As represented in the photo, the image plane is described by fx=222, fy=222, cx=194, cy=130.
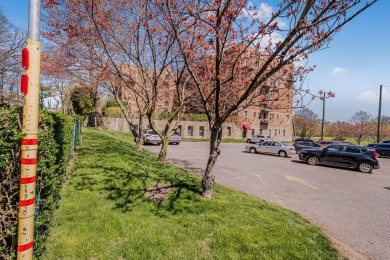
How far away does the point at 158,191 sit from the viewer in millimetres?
6980

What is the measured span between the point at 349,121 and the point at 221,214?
60.1 metres

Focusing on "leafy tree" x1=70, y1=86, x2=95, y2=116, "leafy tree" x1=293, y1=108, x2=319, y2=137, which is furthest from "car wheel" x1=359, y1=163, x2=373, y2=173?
"leafy tree" x1=293, y1=108, x2=319, y2=137

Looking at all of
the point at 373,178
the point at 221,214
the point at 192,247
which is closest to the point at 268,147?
the point at 373,178

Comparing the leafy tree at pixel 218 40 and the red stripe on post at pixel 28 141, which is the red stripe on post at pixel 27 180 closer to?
the red stripe on post at pixel 28 141

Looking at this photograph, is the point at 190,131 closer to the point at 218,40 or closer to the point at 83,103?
the point at 83,103

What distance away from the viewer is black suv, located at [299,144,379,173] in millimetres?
15273

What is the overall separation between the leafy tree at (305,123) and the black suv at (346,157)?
41837mm

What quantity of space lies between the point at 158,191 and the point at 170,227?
2.15 m

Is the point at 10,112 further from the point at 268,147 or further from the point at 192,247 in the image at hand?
the point at 268,147

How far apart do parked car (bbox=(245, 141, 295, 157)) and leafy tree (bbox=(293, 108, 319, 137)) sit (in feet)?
122

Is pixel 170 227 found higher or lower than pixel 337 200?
higher

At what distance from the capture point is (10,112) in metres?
2.39

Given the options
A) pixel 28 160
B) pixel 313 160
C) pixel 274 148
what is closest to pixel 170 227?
pixel 28 160

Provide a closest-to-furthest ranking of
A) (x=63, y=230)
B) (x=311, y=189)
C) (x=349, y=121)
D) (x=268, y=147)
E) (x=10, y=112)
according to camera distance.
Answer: (x=10, y=112)
(x=63, y=230)
(x=311, y=189)
(x=268, y=147)
(x=349, y=121)
